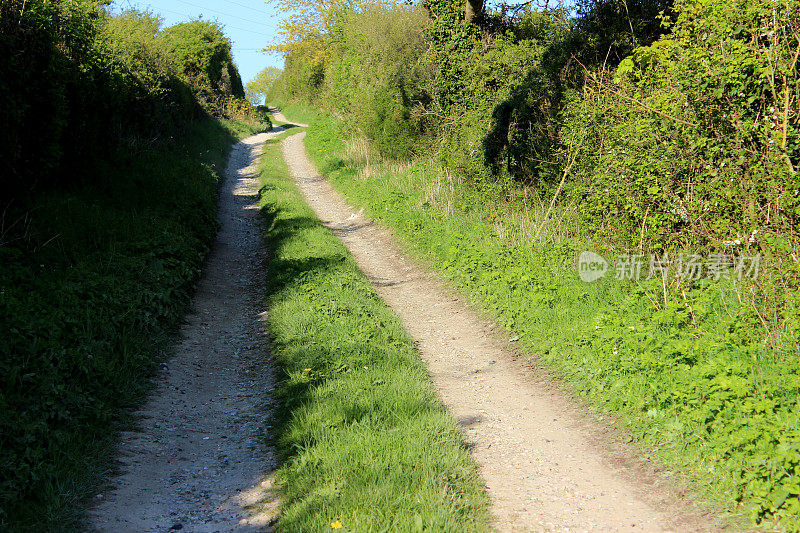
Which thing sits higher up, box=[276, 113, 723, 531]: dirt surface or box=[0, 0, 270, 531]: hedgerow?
box=[0, 0, 270, 531]: hedgerow

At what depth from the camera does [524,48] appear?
13.7 meters

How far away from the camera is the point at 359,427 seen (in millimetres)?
5016

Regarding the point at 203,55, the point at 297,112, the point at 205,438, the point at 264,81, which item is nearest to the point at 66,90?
the point at 205,438

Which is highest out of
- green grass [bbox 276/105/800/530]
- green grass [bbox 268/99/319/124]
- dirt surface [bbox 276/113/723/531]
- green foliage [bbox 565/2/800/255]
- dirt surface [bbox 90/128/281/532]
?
green grass [bbox 268/99/319/124]

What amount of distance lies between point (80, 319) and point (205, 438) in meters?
2.21

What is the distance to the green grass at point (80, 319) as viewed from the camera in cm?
445

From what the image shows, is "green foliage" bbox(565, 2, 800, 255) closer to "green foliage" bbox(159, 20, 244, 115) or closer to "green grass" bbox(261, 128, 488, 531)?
"green grass" bbox(261, 128, 488, 531)

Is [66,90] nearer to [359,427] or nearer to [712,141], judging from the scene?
[359,427]

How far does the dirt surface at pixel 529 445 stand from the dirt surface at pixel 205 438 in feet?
5.95

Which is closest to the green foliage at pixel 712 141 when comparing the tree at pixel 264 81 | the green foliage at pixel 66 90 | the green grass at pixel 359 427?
the green grass at pixel 359 427

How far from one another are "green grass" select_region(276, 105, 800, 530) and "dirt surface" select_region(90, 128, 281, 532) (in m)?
3.11

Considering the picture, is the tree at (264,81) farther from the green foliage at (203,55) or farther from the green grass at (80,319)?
the green grass at (80,319)

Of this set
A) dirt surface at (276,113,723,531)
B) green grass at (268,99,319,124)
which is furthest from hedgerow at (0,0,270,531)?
green grass at (268,99,319,124)

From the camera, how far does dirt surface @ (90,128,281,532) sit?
14.0 feet
